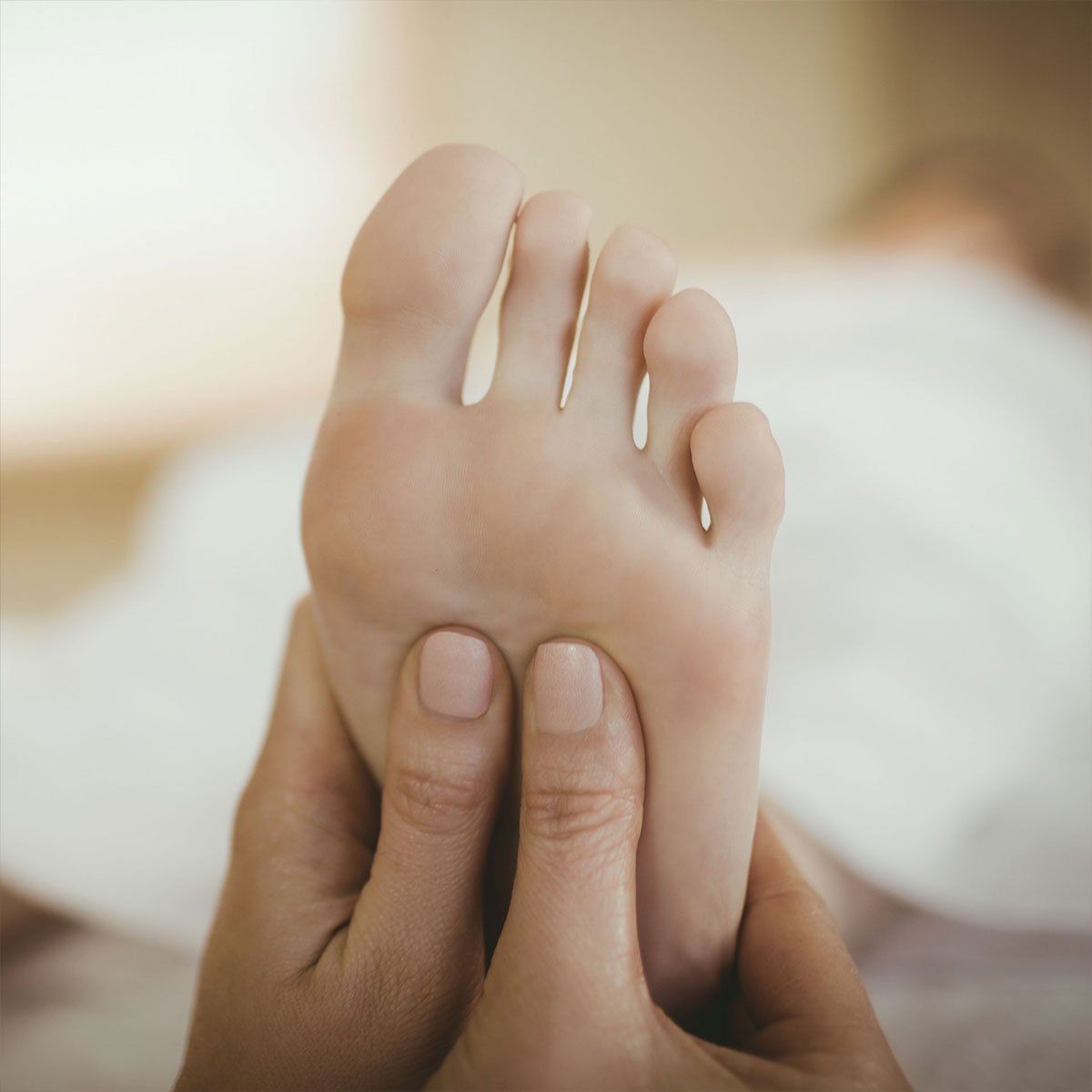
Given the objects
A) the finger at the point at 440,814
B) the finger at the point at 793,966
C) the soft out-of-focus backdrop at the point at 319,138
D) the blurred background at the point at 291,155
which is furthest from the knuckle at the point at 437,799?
the soft out-of-focus backdrop at the point at 319,138

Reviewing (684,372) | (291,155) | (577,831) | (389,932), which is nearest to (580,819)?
(577,831)

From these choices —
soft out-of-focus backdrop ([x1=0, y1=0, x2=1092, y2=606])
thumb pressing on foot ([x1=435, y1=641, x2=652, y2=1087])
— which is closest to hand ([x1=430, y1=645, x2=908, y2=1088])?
thumb pressing on foot ([x1=435, y1=641, x2=652, y2=1087])

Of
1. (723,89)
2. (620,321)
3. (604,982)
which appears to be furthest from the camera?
(723,89)

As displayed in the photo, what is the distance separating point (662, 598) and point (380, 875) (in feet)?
0.67

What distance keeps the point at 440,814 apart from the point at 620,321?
284mm

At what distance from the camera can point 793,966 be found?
0.50 meters

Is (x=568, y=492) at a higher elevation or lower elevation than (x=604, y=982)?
higher

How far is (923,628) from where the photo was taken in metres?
0.87

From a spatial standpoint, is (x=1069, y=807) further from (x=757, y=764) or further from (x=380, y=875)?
(x=380, y=875)

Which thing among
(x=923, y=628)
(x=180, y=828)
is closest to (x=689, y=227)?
(x=923, y=628)

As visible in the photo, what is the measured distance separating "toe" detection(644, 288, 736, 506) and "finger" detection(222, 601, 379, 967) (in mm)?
271

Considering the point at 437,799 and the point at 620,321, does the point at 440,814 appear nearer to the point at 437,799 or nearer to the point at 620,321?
the point at 437,799

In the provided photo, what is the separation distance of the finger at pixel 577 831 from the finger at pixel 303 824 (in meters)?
0.13

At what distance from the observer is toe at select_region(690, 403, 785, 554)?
489 millimetres
